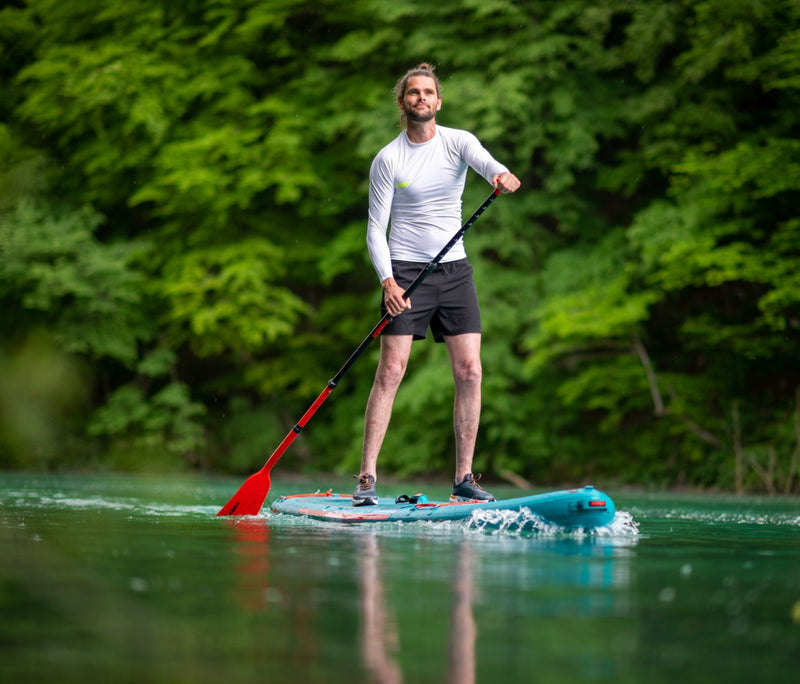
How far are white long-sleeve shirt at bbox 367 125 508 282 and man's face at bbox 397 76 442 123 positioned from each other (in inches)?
6.3

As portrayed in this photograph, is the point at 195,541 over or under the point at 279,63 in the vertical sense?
under

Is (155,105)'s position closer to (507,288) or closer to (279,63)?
(279,63)

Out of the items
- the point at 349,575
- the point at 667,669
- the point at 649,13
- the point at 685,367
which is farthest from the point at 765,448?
the point at 667,669

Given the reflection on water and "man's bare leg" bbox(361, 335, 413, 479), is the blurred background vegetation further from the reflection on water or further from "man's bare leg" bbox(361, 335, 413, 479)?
the reflection on water

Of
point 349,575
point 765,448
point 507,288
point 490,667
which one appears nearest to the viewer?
point 490,667

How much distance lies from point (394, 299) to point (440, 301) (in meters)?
0.29

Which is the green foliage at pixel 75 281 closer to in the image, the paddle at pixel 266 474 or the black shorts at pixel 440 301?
the paddle at pixel 266 474

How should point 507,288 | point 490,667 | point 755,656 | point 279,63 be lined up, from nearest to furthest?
point 490,667, point 755,656, point 507,288, point 279,63

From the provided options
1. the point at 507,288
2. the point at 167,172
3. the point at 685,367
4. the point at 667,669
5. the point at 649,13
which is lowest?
the point at 667,669

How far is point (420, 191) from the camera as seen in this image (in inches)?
239

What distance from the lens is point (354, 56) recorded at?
1645 cm

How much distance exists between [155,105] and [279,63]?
2.20 metres

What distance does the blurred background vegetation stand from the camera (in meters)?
13.4

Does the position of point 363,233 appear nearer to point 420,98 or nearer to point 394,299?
point 420,98
